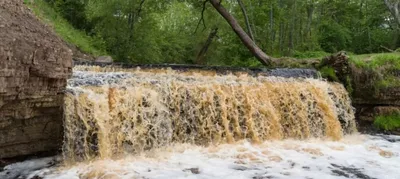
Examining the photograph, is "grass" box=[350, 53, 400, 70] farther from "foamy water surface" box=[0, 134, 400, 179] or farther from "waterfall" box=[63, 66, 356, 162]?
"foamy water surface" box=[0, 134, 400, 179]

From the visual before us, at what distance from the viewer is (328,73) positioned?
379 inches

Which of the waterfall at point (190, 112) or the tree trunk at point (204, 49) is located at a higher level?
the tree trunk at point (204, 49)

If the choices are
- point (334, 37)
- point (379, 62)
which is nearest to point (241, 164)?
point (379, 62)

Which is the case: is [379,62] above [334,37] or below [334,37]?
below

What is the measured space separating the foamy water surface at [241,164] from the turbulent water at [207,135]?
0.01m

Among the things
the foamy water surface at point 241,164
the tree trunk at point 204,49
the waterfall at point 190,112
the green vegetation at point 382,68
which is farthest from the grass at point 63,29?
the foamy water surface at point 241,164

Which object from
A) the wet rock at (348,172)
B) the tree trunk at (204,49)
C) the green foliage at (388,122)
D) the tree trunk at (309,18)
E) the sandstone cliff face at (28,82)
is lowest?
the wet rock at (348,172)

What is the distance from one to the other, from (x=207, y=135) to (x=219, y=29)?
1338 centimetres

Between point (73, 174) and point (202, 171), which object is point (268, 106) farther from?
point (73, 174)

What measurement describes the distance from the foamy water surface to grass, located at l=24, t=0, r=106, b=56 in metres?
10.4

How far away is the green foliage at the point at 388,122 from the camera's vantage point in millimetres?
8508

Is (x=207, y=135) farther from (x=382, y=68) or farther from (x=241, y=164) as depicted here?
(x=382, y=68)

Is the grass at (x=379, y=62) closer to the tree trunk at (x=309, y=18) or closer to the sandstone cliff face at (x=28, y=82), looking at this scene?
the sandstone cliff face at (x=28, y=82)

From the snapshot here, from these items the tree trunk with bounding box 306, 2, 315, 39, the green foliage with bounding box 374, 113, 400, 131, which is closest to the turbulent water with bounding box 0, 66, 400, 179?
the green foliage with bounding box 374, 113, 400, 131
